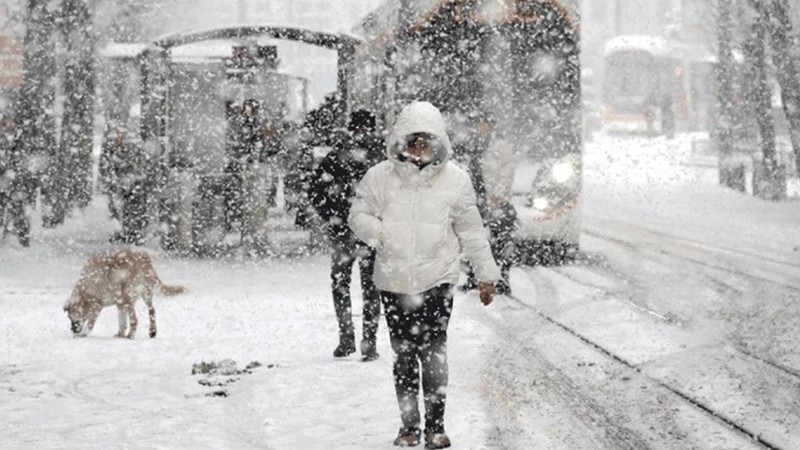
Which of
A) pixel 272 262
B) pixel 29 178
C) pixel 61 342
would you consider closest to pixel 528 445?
pixel 61 342

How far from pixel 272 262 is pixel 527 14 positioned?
16.3ft

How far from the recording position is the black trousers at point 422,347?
5625 mm

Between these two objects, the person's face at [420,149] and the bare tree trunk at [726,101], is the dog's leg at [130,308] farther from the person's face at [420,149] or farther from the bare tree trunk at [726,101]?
the bare tree trunk at [726,101]

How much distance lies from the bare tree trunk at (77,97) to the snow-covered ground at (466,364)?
6472 millimetres

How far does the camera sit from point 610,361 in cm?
793

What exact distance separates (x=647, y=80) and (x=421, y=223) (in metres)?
39.7

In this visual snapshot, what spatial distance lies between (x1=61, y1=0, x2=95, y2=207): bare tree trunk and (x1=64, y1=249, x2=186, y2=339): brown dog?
11.4 meters

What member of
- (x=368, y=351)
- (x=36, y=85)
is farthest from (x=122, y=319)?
(x=36, y=85)

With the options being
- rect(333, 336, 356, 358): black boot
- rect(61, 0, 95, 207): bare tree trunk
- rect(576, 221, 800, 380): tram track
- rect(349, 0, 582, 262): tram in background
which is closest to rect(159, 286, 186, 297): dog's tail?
rect(333, 336, 356, 358): black boot

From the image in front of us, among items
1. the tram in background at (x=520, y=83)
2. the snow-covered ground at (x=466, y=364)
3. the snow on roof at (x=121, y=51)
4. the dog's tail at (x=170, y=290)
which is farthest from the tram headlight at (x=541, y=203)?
the snow on roof at (x=121, y=51)

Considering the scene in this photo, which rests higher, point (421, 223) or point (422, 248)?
point (421, 223)

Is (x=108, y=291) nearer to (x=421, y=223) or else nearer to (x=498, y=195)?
(x=421, y=223)

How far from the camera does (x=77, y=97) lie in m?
21.8

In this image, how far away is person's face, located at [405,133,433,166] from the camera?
5559 millimetres
